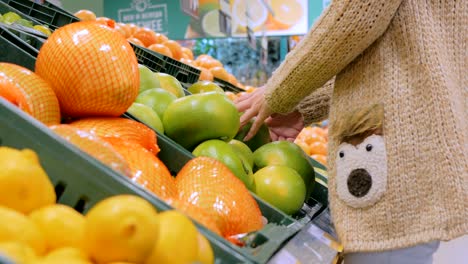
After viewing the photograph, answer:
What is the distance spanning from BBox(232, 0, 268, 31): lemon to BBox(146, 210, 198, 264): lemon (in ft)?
19.2

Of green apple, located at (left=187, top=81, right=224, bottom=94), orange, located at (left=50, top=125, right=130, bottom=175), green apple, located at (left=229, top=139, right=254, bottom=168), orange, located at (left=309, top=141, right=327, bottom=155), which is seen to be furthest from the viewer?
orange, located at (left=309, top=141, right=327, bottom=155)

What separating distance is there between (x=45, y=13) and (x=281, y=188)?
5.55 ft

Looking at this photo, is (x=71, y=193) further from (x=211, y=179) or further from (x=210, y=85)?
(x=210, y=85)

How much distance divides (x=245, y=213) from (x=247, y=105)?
730 millimetres

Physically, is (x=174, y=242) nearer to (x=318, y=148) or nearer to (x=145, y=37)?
(x=145, y=37)

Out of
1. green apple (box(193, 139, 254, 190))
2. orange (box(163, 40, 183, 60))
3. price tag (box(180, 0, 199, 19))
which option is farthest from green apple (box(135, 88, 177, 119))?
price tag (box(180, 0, 199, 19))

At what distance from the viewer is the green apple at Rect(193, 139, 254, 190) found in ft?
4.52

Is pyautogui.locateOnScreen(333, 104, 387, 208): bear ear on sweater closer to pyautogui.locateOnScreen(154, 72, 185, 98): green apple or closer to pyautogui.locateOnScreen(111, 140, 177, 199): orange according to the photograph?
pyautogui.locateOnScreen(111, 140, 177, 199): orange

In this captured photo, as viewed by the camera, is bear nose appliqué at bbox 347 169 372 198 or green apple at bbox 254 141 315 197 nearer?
bear nose appliqué at bbox 347 169 372 198

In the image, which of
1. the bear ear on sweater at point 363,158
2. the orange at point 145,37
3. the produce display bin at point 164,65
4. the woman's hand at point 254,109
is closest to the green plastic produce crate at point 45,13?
the produce display bin at point 164,65

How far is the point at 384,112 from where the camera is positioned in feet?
4.48

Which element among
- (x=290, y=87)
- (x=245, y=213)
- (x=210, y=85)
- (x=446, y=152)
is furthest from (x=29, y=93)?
(x=210, y=85)

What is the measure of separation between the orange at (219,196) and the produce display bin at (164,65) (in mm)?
1297

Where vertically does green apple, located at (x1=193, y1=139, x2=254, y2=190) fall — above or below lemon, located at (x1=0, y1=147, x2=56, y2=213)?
below
